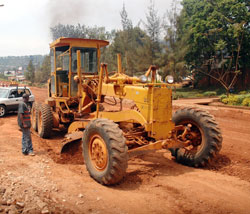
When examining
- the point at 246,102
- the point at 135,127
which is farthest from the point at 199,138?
the point at 246,102

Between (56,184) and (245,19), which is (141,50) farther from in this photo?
(56,184)

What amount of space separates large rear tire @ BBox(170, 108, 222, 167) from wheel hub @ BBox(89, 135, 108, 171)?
2039 mm

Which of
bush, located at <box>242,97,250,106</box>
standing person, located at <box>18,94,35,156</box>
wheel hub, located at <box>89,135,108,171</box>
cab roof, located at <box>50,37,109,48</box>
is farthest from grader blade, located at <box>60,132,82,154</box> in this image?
bush, located at <box>242,97,250,106</box>

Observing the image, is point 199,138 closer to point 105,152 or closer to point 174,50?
point 105,152

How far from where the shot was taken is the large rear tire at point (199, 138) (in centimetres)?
560

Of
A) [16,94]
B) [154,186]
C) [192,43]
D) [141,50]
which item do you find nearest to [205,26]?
[192,43]

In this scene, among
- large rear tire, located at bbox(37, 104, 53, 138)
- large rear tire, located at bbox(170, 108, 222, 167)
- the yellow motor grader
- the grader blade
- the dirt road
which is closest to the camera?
the dirt road

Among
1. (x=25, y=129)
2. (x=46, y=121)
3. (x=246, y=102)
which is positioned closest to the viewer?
(x=25, y=129)

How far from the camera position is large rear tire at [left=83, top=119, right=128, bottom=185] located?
184 inches

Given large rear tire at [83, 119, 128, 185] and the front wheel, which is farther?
the front wheel

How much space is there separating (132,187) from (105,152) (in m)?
0.83

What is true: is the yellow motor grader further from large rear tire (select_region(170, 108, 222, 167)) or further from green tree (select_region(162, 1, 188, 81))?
green tree (select_region(162, 1, 188, 81))

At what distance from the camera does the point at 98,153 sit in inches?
206

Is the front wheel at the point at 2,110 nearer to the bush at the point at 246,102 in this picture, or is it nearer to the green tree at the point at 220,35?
the bush at the point at 246,102
